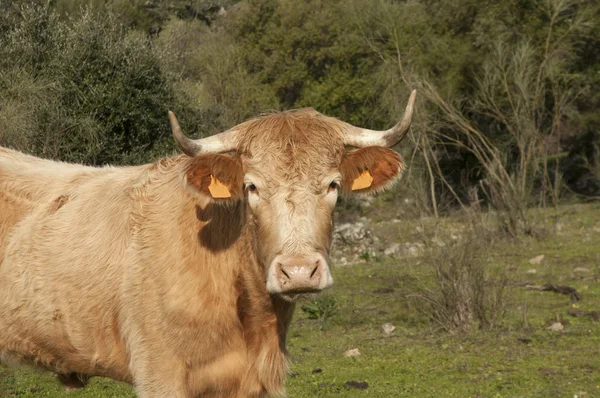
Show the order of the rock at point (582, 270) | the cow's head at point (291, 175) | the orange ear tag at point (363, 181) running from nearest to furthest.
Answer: the cow's head at point (291, 175) < the orange ear tag at point (363, 181) < the rock at point (582, 270)

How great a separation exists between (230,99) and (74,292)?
24.1 metres

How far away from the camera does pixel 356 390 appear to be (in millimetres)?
10719

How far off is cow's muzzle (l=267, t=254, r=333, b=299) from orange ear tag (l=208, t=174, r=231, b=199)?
31.5 inches

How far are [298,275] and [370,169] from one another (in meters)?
1.31

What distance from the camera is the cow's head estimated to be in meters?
5.86

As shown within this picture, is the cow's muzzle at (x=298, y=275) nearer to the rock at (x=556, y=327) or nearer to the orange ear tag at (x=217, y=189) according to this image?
the orange ear tag at (x=217, y=189)

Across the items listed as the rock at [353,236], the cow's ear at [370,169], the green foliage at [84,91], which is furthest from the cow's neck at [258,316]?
the rock at [353,236]

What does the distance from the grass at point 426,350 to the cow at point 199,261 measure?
1.10 meters

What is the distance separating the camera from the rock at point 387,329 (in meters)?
14.3

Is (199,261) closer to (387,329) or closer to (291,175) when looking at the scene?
(291,175)

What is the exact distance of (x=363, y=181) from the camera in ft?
22.0

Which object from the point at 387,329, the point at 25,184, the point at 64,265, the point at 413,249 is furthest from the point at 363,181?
the point at 413,249

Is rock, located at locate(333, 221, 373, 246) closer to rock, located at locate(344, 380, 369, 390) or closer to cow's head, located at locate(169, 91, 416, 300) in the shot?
rock, located at locate(344, 380, 369, 390)

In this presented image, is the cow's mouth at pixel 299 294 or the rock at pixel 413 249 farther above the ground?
the cow's mouth at pixel 299 294
